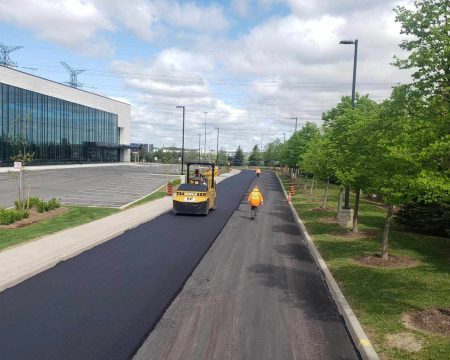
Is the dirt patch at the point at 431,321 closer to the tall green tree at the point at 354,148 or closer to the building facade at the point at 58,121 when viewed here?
the tall green tree at the point at 354,148

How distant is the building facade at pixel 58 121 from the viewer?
54.2m

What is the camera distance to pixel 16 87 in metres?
56.2

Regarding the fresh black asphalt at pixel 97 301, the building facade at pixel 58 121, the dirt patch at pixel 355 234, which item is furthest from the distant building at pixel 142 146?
the fresh black asphalt at pixel 97 301

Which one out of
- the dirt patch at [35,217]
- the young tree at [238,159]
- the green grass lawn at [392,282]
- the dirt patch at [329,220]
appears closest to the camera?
the green grass lawn at [392,282]

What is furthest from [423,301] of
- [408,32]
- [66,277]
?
[66,277]

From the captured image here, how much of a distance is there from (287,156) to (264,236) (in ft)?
109

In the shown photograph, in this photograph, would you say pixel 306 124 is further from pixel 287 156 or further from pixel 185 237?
pixel 185 237

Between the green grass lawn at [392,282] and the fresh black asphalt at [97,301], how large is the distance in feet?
11.4

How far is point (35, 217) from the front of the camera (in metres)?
18.6

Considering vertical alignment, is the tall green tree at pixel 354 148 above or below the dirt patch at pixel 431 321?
above

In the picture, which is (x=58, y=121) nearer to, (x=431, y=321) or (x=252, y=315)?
(x=252, y=315)

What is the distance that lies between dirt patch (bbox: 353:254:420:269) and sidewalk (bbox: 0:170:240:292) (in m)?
7.62

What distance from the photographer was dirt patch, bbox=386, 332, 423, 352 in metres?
6.37

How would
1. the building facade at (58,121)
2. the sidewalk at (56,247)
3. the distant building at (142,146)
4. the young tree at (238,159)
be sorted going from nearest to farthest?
the sidewalk at (56,247), the building facade at (58,121), the distant building at (142,146), the young tree at (238,159)
